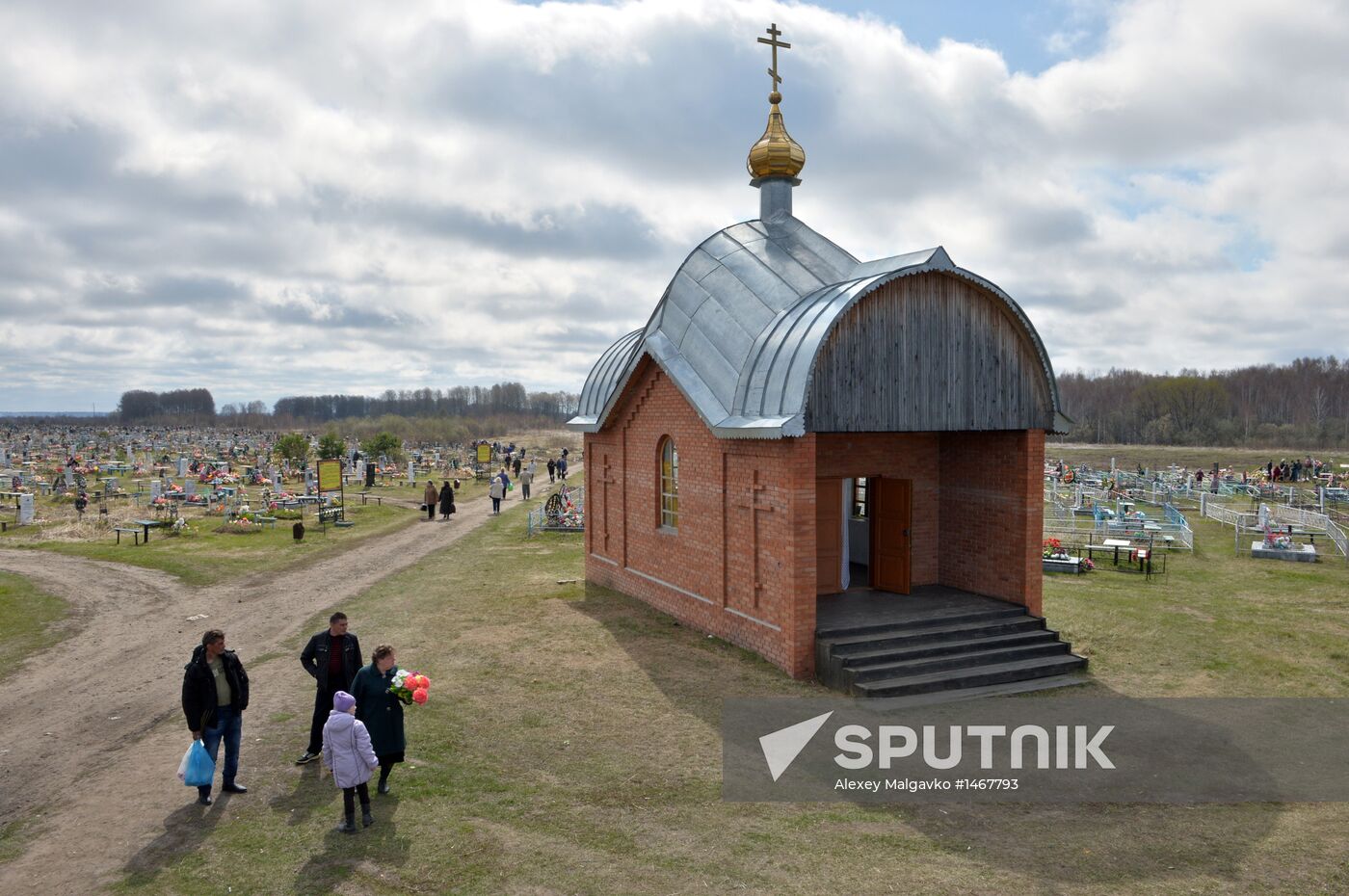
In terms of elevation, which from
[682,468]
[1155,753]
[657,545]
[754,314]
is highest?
[754,314]

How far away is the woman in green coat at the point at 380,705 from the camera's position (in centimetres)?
741

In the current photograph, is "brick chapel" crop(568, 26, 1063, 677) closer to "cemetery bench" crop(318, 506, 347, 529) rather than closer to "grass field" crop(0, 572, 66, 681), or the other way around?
"grass field" crop(0, 572, 66, 681)

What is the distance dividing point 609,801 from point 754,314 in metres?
8.57

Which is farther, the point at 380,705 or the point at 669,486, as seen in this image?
the point at 669,486

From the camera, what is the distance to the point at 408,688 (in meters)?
7.52

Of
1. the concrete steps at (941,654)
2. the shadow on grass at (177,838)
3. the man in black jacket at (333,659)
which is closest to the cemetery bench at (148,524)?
the man in black jacket at (333,659)

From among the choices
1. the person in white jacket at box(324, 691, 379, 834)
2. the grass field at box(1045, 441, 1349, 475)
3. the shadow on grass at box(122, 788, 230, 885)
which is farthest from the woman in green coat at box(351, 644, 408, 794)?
the grass field at box(1045, 441, 1349, 475)

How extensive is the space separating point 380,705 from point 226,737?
162cm

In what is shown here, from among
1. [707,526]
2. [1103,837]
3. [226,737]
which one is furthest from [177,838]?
[707,526]

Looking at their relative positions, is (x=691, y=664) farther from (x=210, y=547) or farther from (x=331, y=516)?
(x=331, y=516)

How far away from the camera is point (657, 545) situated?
51.1ft

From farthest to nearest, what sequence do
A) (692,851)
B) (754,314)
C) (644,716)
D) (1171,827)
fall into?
(754,314) < (644,716) < (1171,827) < (692,851)

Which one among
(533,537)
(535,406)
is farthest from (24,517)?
(535,406)

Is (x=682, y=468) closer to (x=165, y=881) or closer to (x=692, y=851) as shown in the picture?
(x=692, y=851)
